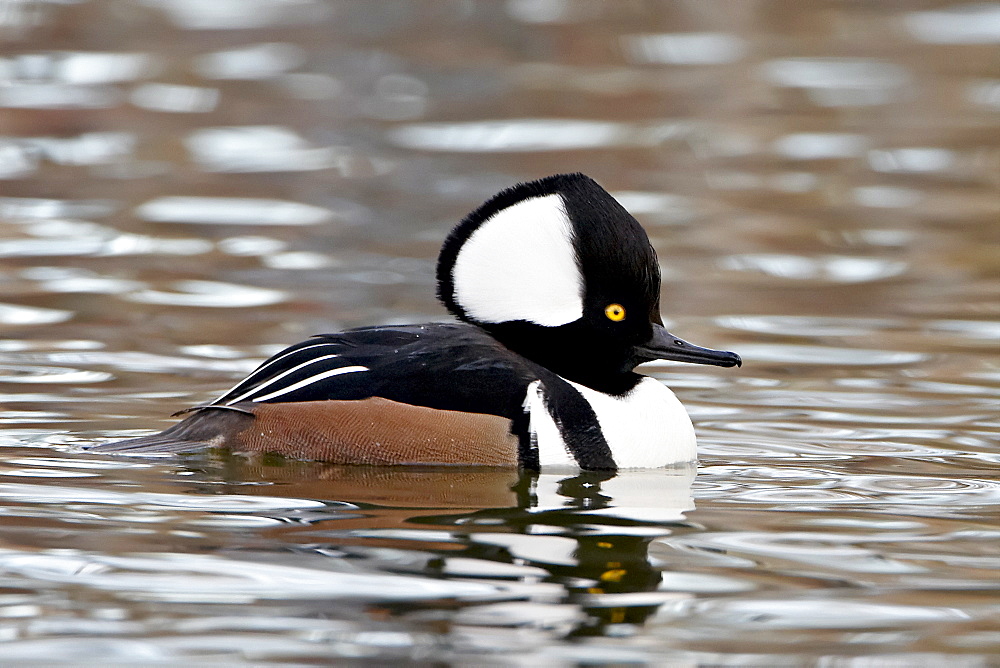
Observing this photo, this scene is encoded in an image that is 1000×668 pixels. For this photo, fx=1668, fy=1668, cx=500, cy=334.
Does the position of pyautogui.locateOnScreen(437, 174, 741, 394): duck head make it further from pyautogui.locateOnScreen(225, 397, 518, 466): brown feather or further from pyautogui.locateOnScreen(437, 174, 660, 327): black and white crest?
pyautogui.locateOnScreen(225, 397, 518, 466): brown feather

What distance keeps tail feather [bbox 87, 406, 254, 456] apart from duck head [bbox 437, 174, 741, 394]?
850mm

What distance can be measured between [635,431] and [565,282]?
0.57 meters

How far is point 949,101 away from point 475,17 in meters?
5.30

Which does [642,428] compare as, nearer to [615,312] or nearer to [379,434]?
[615,312]

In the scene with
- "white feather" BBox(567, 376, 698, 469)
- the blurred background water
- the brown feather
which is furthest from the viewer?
"white feather" BBox(567, 376, 698, 469)

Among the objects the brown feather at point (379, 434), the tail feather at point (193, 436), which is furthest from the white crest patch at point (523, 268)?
the tail feather at point (193, 436)

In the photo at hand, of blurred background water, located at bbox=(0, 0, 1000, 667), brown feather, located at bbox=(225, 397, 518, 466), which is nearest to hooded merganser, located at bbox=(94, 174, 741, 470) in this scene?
brown feather, located at bbox=(225, 397, 518, 466)

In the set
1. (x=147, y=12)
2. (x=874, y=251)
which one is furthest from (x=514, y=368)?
(x=147, y=12)

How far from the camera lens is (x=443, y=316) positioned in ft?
29.7

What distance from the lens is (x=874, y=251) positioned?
1055 centimetres

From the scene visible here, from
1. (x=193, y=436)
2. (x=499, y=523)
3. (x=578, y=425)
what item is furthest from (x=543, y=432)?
(x=193, y=436)

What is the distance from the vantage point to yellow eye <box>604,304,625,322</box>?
5758 millimetres

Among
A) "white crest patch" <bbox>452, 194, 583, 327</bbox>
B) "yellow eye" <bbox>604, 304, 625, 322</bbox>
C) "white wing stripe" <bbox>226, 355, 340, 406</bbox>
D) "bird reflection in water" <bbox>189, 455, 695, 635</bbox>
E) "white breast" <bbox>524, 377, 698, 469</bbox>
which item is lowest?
"bird reflection in water" <bbox>189, 455, 695, 635</bbox>

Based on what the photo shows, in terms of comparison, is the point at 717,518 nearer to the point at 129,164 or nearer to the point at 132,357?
the point at 132,357
